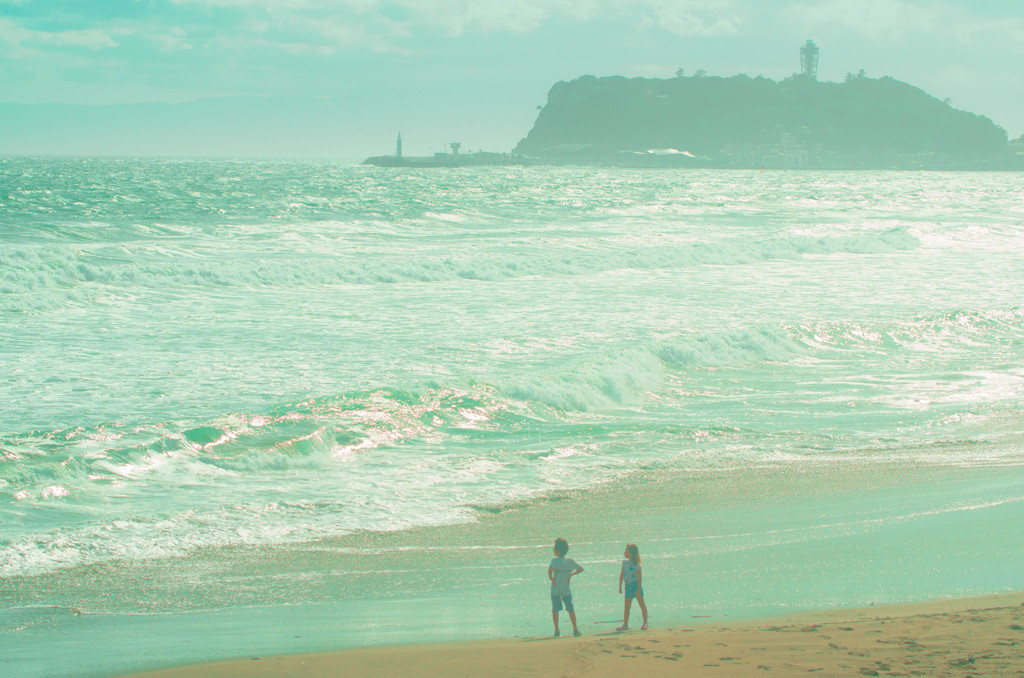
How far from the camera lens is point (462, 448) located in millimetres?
12609

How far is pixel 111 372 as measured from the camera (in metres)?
15.6

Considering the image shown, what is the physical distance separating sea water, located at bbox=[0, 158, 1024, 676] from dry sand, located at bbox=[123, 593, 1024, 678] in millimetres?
439

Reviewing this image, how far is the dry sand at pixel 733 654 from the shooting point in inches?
222

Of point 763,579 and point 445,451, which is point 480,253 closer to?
point 445,451

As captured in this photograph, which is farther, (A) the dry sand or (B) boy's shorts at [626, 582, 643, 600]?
(B) boy's shorts at [626, 582, 643, 600]

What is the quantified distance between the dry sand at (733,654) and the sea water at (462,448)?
439mm

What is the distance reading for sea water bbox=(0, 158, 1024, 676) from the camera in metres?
7.74

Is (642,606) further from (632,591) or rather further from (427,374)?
(427,374)

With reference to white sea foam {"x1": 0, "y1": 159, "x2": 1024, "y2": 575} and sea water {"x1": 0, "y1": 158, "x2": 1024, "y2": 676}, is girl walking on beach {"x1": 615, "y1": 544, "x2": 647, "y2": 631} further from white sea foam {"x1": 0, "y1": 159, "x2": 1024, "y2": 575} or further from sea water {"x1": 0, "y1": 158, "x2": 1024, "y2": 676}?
white sea foam {"x1": 0, "y1": 159, "x2": 1024, "y2": 575}

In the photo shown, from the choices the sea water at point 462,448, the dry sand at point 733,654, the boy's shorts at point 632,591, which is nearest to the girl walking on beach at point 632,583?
the boy's shorts at point 632,591

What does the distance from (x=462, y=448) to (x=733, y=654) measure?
695 cm

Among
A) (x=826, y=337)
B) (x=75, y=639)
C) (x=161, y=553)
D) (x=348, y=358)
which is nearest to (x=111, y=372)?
(x=348, y=358)

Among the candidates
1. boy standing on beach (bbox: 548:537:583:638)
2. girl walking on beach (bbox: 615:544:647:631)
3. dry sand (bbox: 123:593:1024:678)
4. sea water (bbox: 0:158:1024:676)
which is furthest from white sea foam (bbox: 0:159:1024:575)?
dry sand (bbox: 123:593:1024:678)

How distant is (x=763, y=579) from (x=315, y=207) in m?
48.1
